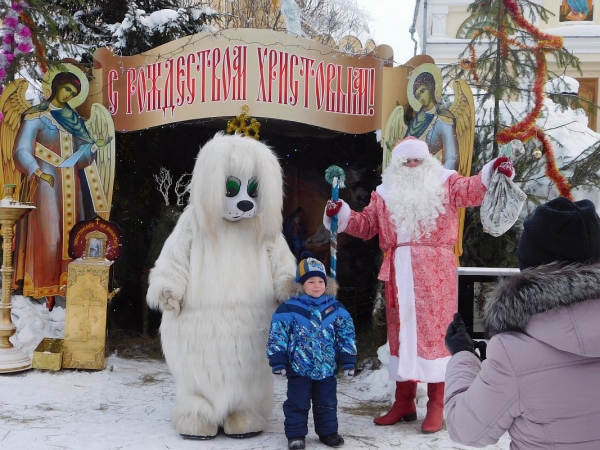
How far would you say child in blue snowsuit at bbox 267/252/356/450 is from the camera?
3406mm

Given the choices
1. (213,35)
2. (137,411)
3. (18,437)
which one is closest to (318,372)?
(137,411)

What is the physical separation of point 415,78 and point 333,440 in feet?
9.57

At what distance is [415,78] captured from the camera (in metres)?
4.93

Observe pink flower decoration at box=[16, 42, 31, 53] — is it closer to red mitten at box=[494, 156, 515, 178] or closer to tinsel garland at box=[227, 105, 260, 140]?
tinsel garland at box=[227, 105, 260, 140]

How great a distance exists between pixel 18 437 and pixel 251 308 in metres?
1.54

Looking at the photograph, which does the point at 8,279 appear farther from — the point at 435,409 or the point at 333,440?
the point at 435,409

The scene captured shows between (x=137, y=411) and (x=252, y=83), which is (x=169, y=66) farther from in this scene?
(x=137, y=411)

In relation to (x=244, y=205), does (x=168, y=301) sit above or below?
below

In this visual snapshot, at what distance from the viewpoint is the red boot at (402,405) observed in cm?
396

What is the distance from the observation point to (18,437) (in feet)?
11.6

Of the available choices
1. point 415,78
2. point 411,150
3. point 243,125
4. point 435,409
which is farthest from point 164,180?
point 435,409

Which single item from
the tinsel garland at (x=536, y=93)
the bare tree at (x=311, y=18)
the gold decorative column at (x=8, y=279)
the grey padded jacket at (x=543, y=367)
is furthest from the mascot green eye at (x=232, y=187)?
the bare tree at (x=311, y=18)

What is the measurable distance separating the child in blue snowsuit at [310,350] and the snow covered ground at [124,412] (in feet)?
0.57

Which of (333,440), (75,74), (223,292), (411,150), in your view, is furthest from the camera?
(75,74)
